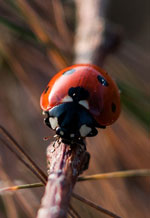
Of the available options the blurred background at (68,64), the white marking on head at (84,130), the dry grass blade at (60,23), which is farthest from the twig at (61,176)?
the dry grass blade at (60,23)

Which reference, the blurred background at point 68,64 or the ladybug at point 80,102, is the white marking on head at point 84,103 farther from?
the blurred background at point 68,64

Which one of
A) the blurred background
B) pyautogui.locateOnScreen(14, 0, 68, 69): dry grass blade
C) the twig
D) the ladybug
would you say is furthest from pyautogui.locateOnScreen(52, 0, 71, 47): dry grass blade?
the twig

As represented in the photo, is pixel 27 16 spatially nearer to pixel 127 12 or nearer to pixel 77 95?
pixel 77 95

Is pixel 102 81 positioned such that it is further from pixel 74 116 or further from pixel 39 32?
pixel 39 32

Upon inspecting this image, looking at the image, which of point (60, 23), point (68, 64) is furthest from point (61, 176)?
point (60, 23)

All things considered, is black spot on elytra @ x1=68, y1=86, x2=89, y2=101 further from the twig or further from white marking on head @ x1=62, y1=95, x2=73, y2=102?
the twig
